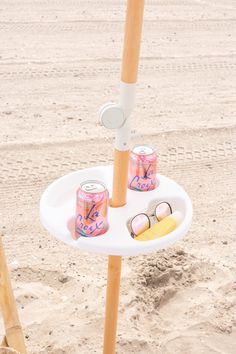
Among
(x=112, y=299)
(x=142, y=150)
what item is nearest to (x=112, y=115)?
(x=142, y=150)

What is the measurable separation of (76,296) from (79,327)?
0.67 ft

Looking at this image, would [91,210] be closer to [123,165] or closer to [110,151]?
[123,165]

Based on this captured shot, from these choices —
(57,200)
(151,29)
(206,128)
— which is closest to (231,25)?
(151,29)

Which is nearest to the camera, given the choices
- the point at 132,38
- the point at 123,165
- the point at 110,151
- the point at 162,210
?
the point at 132,38

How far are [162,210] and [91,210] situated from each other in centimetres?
29

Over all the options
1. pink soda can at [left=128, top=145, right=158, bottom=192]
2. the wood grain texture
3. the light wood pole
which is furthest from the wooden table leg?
the wood grain texture

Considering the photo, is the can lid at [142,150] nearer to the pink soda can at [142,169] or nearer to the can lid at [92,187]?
the pink soda can at [142,169]

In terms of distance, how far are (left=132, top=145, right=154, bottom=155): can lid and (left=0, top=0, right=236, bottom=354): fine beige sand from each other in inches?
37.4

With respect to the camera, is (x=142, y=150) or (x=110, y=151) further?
(x=110, y=151)

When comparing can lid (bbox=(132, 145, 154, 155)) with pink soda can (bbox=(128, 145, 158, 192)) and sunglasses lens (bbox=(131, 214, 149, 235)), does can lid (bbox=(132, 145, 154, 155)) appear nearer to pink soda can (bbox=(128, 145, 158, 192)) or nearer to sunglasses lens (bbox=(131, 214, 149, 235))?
pink soda can (bbox=(128, 145, 158, 192))

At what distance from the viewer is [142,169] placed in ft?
6.51

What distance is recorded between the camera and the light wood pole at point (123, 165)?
1.69 metres

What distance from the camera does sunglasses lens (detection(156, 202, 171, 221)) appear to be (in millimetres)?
1953

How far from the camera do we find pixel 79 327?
2666 millimetres
